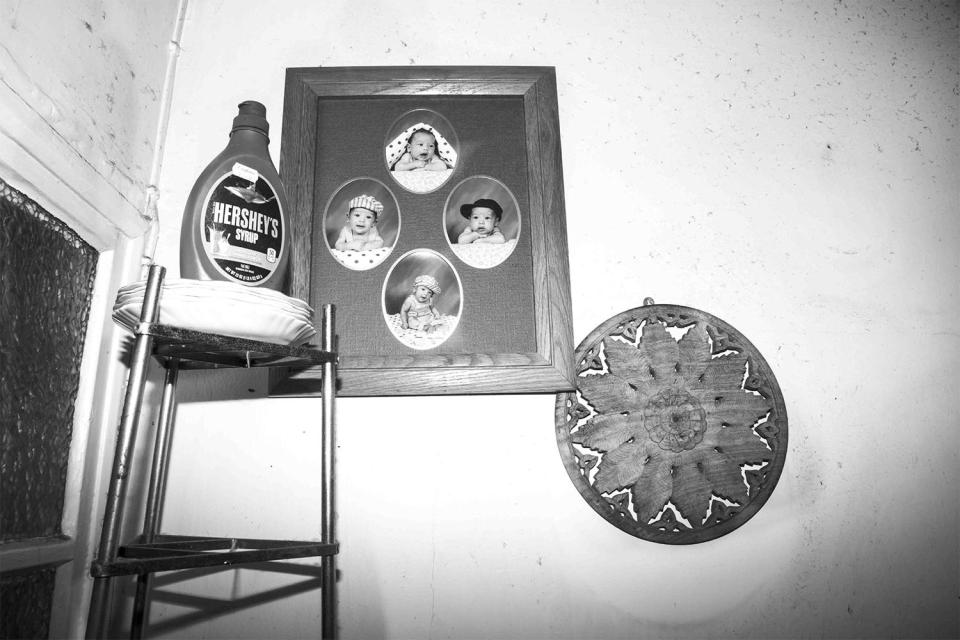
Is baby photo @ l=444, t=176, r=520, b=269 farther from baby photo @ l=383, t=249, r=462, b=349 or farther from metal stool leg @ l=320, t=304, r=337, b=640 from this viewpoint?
metal stool leg @ l=320, t=304, r=337, b=640

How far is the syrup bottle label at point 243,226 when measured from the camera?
2.21ft

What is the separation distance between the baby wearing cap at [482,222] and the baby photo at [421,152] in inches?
2.6

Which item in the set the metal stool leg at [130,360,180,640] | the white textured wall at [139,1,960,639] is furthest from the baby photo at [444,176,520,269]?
the metal stool leg at [130,360,180,640]

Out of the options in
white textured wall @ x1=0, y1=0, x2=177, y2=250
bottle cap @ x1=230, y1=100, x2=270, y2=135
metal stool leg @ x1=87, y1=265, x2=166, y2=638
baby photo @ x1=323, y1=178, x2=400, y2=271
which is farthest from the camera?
baby photo @ x1=323, y1=178, x2=400, y2=271

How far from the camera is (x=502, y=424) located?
2.77 feet

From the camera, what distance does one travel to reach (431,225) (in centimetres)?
91

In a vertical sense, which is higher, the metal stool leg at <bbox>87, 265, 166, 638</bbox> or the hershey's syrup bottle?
the hershey's syrup bottle

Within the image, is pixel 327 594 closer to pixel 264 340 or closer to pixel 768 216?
pixel 264 340

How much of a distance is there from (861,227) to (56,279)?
3.69 feet

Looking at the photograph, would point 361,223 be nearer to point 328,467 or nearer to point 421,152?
point 421,152

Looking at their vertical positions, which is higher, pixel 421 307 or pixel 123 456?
pixel 421 307

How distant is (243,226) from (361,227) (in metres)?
0.23

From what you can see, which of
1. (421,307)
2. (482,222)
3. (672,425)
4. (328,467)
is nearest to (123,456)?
(328,467)

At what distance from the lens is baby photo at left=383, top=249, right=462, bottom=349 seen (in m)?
0.86
